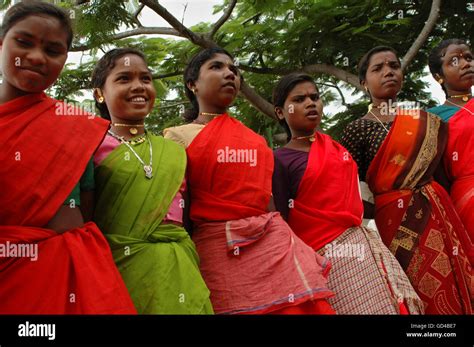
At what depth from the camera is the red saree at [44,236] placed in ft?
7.09

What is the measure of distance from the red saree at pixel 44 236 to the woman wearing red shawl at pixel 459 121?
2339mm

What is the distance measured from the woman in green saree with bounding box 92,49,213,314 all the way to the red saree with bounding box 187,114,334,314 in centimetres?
14

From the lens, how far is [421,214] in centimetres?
346

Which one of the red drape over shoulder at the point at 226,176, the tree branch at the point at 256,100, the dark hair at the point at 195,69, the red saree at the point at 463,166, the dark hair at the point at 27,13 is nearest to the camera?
the dark hair at the point at 27,13

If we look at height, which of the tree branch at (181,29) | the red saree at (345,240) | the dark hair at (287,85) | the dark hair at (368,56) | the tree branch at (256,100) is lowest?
the red saree at (345,240)

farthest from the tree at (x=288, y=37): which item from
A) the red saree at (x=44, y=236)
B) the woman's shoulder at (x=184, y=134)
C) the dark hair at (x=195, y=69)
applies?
the red saree at (x=44, y=236)

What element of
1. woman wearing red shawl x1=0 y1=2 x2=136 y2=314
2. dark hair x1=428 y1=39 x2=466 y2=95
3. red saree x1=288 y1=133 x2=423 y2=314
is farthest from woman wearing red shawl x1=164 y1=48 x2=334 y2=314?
dark hair x1=428 y1=39 x2=466 y2=95

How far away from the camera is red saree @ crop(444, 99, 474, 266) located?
11.6 feet

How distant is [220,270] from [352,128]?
5.17ft

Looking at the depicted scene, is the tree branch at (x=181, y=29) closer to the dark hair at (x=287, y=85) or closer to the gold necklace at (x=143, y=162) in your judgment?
the dark hair at (x=287, y=85)

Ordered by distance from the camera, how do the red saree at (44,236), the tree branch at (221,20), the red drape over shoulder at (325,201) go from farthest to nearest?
the tree branch at (221,20), the red drape over shoulder at (325,201), the red saree at (44,236)
